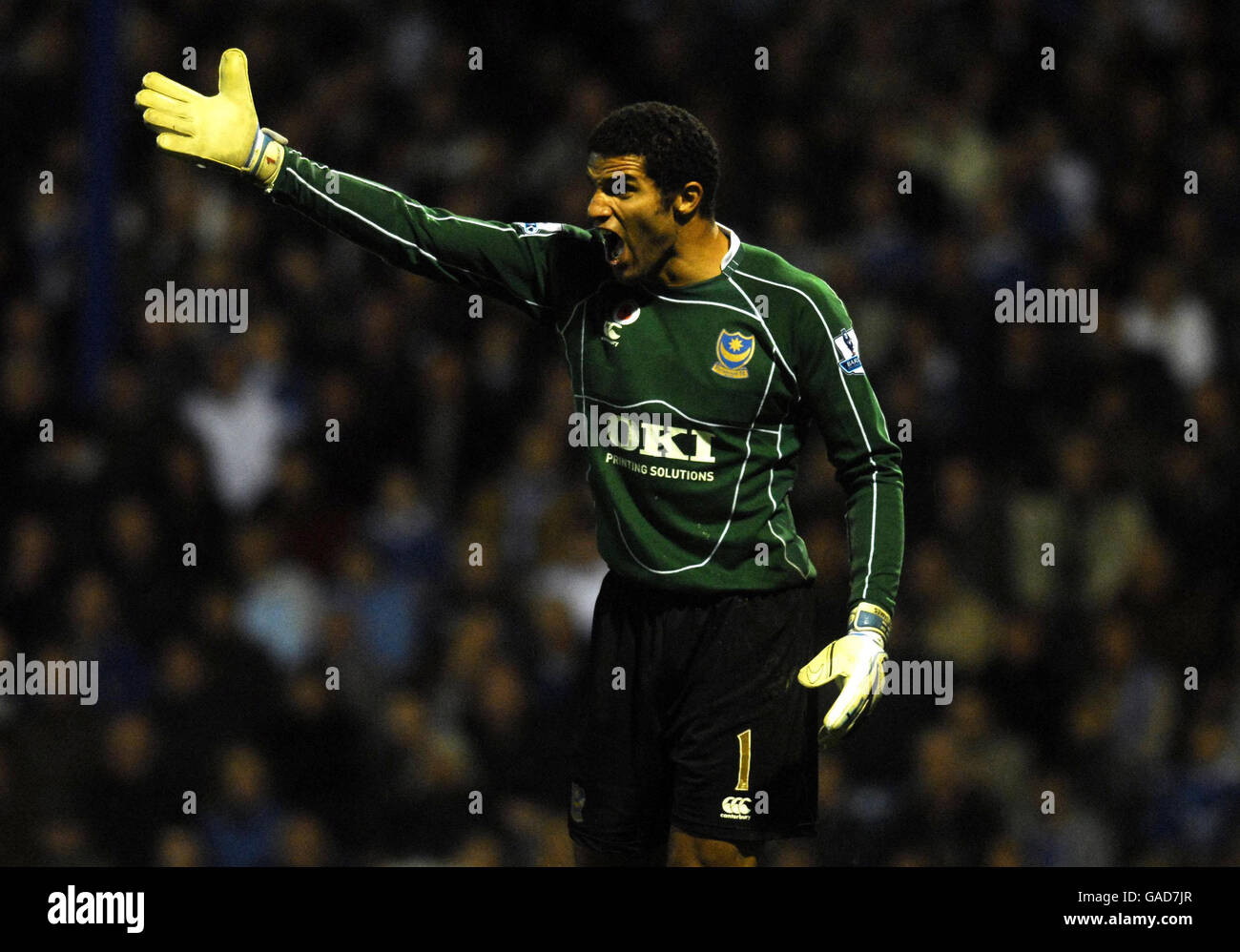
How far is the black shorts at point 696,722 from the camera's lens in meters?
4.08

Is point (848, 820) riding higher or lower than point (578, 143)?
lower

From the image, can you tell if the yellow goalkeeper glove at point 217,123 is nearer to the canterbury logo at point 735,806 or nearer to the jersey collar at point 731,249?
the jersey collar at point 731,249

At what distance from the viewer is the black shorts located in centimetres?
408

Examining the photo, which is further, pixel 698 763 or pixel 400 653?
pixel 400 653

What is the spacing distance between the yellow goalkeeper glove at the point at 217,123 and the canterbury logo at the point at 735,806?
173 cm

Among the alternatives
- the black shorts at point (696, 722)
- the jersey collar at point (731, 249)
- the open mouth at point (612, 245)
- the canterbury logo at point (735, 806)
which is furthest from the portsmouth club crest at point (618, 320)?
the canterbury logo at point (735, 806)

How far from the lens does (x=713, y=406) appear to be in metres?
4.09

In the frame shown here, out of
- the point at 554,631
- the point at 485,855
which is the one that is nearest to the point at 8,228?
the point at 554,631

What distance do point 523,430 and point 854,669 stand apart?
3.48 m

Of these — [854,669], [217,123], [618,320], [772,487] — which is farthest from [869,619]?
[217,123]

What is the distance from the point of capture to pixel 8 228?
26.1ft

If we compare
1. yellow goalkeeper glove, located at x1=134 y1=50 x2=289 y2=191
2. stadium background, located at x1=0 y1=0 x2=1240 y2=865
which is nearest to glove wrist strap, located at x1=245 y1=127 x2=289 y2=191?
yellow goalkeeper glove, located at x1=134 y1=50 x2=289 y2=191

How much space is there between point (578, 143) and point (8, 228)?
2.52m

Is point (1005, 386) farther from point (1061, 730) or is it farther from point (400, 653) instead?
point (400, 653)
